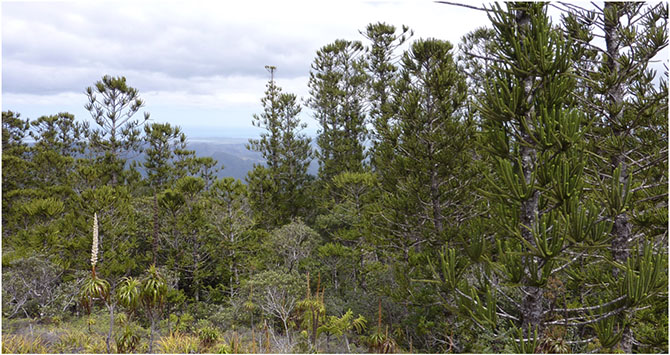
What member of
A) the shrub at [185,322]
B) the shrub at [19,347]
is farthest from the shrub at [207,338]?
the shrub at [185,322]

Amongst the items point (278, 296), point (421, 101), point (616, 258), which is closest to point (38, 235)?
point (278, 296)

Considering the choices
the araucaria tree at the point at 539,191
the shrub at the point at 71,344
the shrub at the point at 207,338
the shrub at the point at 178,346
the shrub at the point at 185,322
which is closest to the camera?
the araucaria tree at the point at 539,191

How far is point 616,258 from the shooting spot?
5.05 metres

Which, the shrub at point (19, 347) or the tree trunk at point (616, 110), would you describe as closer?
the shrub at point (19, 347)

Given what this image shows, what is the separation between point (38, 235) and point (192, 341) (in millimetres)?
7696

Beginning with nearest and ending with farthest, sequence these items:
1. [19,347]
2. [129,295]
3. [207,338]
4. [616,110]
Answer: [129,295]
[19,347]
[616,110]
[207,338]

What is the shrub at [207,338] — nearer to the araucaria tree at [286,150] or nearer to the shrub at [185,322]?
the shrub at [185,322]

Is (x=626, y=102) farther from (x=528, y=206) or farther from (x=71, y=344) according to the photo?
(x=71, y=344)

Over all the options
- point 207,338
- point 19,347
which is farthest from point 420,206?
point 19,347

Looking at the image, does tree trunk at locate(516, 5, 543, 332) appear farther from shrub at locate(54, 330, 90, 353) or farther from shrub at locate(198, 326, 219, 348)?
shrub at locate(54, 330, 90, 353)

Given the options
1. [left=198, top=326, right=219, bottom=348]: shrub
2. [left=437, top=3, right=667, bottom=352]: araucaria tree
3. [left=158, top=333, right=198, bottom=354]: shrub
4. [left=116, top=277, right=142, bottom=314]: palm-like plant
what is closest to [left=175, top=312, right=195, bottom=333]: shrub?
[left=198, top=326, right=219, bottom=348]: shrub

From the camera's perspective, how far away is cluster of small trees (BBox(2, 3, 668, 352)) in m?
3.36

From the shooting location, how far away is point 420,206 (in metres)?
9.10

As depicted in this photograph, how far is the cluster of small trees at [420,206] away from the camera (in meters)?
3.36
